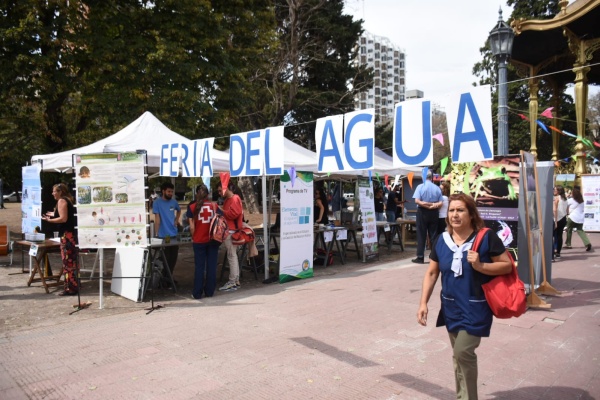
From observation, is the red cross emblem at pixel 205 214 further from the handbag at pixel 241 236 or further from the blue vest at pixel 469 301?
the blue vest at pixel 469 301

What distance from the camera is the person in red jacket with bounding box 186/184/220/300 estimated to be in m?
6.96

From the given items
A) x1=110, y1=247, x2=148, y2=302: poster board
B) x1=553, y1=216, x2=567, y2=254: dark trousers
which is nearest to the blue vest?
x1=110, y1=247, x2=148, y2=302: poster board

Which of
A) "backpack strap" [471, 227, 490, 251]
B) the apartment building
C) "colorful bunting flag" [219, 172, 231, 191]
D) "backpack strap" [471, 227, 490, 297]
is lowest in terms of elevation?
"backpack strap" [471, 227, 490, 297]

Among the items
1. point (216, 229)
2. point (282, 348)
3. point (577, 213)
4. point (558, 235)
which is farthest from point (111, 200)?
A: point (577, 213)

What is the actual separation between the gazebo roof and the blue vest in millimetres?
13970

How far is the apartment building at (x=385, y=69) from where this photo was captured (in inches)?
4969

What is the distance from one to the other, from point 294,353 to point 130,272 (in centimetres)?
388

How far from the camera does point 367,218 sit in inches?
413

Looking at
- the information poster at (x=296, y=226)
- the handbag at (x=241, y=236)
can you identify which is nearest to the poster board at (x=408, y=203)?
the information poster at (x=296, y=226)

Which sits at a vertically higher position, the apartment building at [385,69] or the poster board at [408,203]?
the apartment building at [385,69]

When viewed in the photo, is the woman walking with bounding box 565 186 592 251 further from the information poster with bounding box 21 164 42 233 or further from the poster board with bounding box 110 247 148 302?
the information poster with bounding box 21 164 42 233

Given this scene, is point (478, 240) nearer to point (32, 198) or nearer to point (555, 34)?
point (32, 198)

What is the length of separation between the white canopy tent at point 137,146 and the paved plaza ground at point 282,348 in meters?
2.87

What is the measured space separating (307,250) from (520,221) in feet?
13.2
